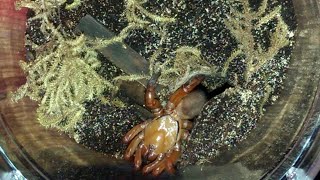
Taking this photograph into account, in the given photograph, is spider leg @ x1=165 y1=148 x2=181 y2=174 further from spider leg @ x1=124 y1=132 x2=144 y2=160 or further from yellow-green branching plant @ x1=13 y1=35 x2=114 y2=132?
yellow-green branching plant @ x1=13 y1=35 x2=114 y2=132

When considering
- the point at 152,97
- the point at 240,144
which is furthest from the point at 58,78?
the point at 240,144

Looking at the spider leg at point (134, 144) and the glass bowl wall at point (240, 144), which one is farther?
the spider leg at point (134, 144)

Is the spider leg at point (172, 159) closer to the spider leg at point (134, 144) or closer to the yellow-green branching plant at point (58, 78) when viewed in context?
the spider leg at point (134, 144)

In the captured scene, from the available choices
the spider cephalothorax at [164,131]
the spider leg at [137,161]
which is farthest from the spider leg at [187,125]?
the spider leg at [137,161]

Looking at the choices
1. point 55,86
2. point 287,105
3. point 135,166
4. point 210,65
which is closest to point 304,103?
point 287,105

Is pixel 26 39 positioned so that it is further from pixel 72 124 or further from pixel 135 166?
pixel 135 166

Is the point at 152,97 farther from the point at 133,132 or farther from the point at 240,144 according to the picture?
the point at 240,144

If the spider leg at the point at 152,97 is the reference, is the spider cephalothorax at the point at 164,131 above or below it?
below

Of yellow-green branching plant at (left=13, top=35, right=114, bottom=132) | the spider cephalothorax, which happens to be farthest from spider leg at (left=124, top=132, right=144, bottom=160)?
yellow-green branching plant at (left=13, top=35, right=114, bottom=132)
